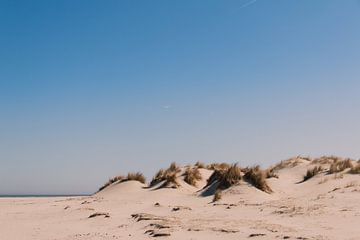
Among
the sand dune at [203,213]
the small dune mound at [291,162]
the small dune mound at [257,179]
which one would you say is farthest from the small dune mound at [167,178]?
the small dune mound at [291,162]

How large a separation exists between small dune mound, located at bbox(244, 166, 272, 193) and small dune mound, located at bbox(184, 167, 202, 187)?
2.95 meters

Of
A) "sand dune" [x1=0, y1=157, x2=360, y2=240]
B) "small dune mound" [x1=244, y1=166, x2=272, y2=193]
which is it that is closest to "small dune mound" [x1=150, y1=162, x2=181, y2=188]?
"sand dune" [x1=0, y1=157, x2=360, y2=240]

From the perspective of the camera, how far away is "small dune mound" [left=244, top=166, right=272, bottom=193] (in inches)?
592

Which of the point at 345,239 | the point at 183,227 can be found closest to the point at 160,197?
the point at 183,227

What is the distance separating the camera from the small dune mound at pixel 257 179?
15.0 meters

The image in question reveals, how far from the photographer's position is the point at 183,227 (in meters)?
9.38

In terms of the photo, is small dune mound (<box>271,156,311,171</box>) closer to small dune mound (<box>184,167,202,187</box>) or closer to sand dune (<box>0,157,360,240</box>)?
sand dune (<box>0,157,360,240</box>)

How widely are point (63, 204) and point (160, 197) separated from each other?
11.0ft

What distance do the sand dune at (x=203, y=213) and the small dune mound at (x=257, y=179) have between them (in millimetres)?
259

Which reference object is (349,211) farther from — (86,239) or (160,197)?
(160,197)

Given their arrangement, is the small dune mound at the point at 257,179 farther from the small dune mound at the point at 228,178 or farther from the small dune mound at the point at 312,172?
the small dune mound at the point at 312,172

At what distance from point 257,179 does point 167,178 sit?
3728 millimetres

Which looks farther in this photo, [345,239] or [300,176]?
[300,176]

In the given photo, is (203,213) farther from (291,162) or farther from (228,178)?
(291,162)
